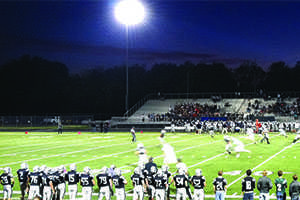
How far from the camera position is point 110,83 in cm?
8281

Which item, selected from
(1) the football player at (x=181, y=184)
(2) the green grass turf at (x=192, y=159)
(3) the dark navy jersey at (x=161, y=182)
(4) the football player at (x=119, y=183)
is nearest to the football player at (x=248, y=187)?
(1) the football player at (x=181, y=184)

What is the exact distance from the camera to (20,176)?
11133mm

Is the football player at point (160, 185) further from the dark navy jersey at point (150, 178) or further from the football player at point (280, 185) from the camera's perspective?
the football player at point (280, 185)

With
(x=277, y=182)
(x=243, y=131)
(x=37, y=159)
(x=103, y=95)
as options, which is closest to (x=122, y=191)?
(x=277, y=182)

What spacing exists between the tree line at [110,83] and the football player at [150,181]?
194 ft

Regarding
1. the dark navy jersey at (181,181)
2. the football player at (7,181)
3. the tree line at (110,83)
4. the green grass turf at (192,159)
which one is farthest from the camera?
the tree line at (110,83)

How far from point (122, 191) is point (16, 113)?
68.0m

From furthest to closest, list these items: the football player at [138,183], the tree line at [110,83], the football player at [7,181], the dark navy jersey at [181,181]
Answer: the tree line at [110,83] → the football player at [7,181] → the football player at [138,183] → the dark navy jersey at [181,181]

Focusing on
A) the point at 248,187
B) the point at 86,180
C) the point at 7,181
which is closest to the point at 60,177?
the point at 86,180

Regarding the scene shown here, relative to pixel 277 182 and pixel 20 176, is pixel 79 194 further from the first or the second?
pixel 277 182

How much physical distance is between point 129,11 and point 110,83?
36711 mm

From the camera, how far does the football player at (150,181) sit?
421 inches

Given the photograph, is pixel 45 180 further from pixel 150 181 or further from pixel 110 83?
pixel 110 83

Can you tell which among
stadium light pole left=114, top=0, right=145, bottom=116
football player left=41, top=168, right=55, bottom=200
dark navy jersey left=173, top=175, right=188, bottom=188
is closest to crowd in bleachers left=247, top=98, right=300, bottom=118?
stadium light pole left=114, top=0, right=145, bottom=116
